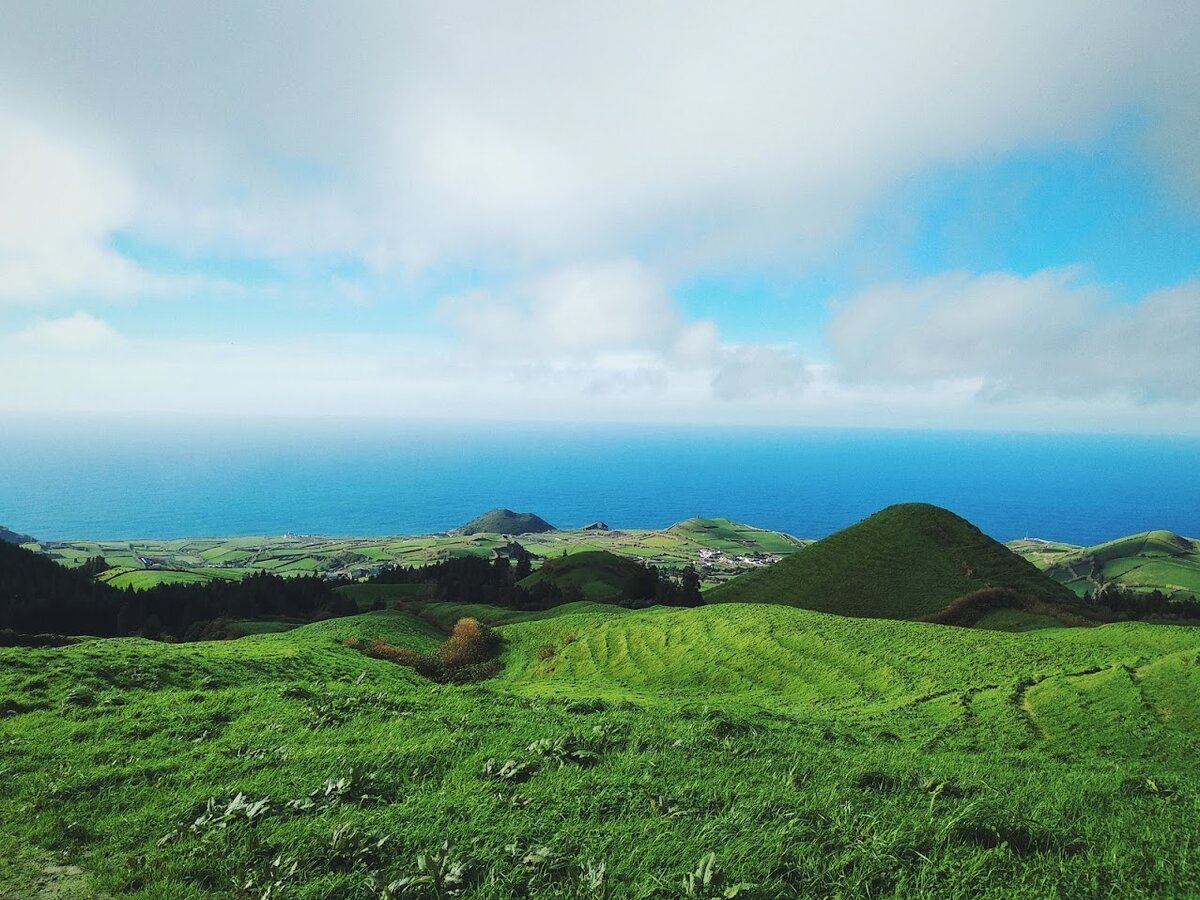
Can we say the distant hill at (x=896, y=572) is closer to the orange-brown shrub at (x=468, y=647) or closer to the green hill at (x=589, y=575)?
the green hill at (x=589, y=575)

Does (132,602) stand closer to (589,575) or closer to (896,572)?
(589,575)

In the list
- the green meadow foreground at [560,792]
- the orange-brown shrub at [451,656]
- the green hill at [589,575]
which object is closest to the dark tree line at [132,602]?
the green hill at [589,575]

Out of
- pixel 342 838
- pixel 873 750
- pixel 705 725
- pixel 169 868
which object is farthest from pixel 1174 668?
pixel 169 868

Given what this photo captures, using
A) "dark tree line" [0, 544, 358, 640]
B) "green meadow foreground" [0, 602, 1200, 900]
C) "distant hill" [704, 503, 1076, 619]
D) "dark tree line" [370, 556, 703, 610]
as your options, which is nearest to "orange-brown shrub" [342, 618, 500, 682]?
"green meadow foreground" [0, 602, 1200, 900]

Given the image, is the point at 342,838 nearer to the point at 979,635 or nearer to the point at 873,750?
the point at 873,750

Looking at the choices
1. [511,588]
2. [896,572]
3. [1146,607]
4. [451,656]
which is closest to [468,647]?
[451,656]

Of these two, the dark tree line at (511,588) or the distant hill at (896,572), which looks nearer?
the distant hill at (896,572)
